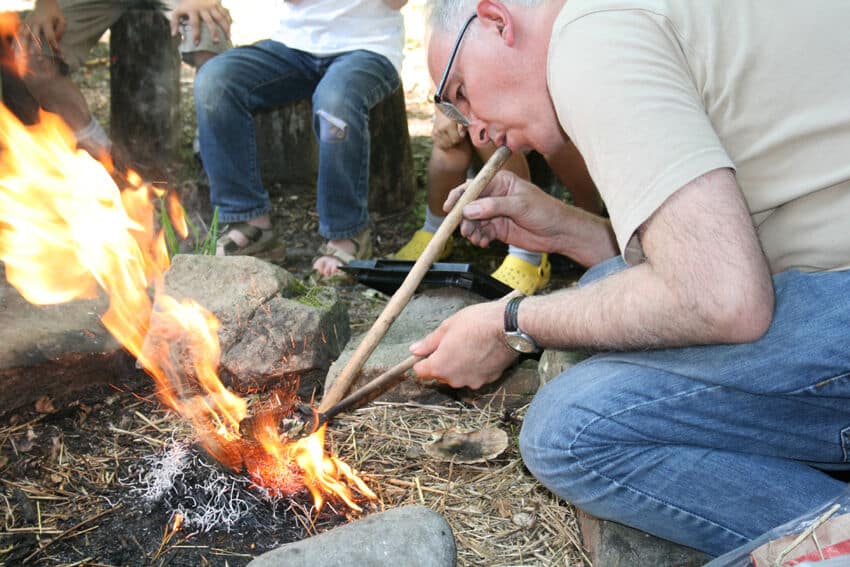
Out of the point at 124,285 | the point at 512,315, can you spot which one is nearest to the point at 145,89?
the point at 124,285

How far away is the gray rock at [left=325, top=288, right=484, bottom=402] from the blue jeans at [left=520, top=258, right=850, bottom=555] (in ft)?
3.12

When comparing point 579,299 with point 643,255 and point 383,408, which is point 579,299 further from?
point 383,408

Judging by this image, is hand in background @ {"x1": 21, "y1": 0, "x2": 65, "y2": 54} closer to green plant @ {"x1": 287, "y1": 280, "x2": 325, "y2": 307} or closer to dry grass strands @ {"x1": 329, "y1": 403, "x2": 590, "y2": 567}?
green plant @ {"x1": 287, "y1": 280, "x2": 325, "y2": 307}

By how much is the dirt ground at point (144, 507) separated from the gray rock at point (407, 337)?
0.29 feet

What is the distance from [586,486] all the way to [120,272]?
200cm

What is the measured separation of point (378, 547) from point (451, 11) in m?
1.41

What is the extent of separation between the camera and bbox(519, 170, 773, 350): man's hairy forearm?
177 cm

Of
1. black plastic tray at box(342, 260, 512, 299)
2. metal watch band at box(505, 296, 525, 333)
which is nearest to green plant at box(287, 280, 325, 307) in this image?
black plastic tray at box(342, 260, 512, 299)

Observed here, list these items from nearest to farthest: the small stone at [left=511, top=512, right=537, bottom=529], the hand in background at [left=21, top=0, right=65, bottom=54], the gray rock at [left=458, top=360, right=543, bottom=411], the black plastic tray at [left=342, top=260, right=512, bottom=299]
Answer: the small stone at [left=511, top=512, right=537, bottom=529]
the gray rock at [left=458, top=360, right=543, bottom=411]
the black plastic tray at [left=342, top=260, right=512, bottom=299]
the hand in background at [left=21, top=0, right=65, bottom=54]

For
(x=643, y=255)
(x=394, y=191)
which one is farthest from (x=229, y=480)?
(x=394, y=191)

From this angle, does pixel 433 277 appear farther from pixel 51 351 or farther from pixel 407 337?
pixel 51 351

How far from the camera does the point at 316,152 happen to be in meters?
5.44

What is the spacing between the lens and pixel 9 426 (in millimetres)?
2863

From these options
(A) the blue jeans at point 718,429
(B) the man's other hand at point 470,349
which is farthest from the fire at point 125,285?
(A) the blue jeans at point 718,429
